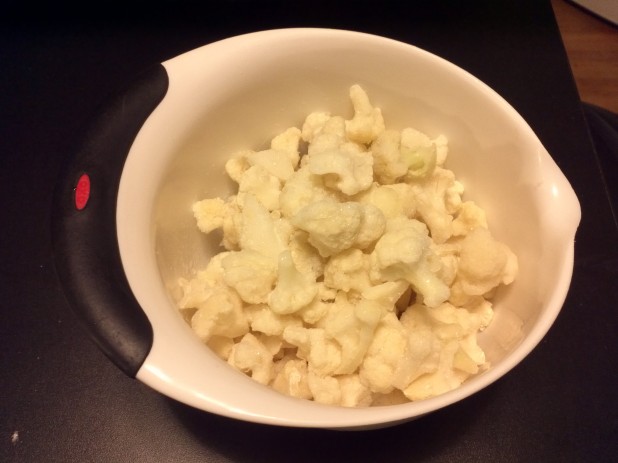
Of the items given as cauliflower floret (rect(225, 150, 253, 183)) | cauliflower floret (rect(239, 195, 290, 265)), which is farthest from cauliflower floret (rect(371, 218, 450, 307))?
cauliflower floret (rect(225, 150, 253, 183))

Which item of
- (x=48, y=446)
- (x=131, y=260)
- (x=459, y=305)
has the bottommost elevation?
(x=48, y=446)

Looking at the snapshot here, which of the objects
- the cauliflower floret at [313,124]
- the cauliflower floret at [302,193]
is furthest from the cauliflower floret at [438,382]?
the cauliflower floret at [313,124]

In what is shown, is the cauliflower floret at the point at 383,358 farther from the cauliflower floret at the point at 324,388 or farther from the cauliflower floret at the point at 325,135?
the cauliflower floret at the point at 325,135

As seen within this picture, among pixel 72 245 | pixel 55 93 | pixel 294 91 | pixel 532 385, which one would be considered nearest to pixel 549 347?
pixel 532 385

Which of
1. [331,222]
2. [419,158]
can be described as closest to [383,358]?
[331,222]

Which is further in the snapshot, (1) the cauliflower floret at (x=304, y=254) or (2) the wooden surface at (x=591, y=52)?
(2) the wooden surface at (x=591, y=52)

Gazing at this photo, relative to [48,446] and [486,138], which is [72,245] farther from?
[486,138]
